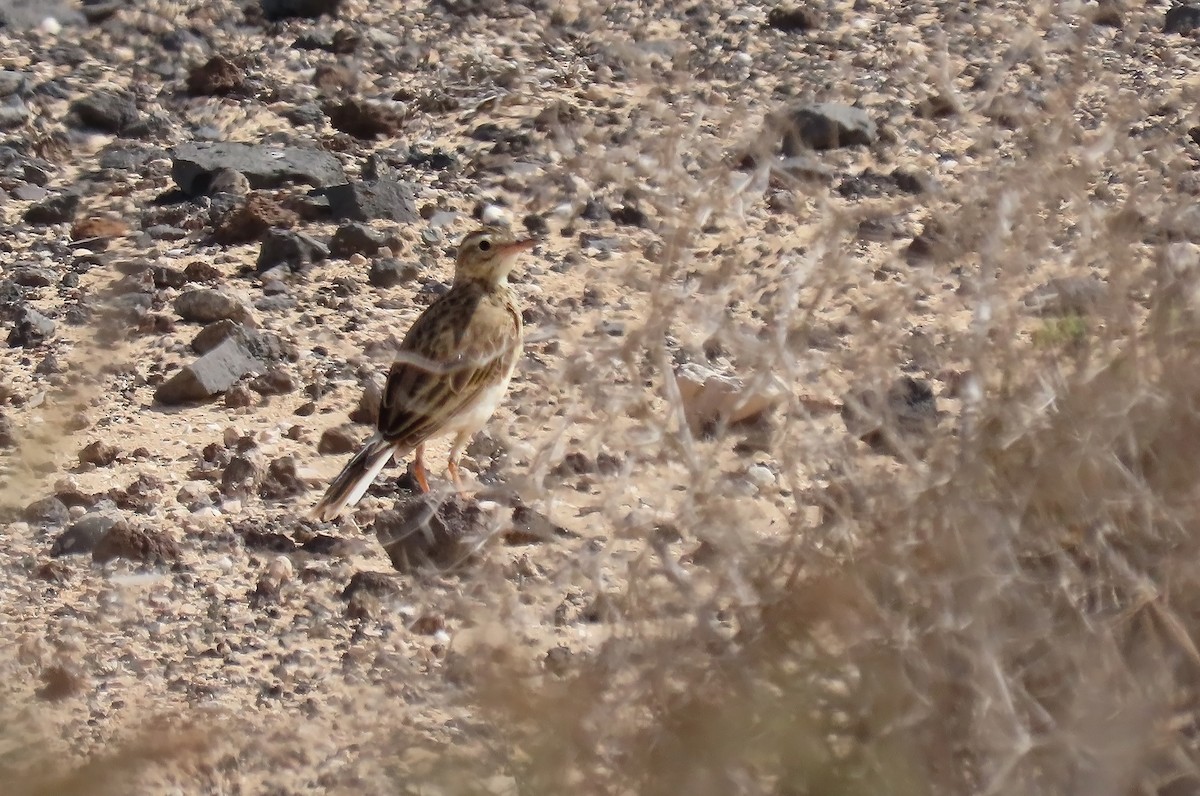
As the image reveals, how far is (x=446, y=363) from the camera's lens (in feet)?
19.2

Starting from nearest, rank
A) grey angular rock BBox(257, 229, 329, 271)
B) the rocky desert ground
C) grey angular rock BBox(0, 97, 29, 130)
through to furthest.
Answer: the rocky desert ground
grey angular rock BBox(257, 229, 329, 271)
grey angular rock BBox(0, 97, 29, 130)

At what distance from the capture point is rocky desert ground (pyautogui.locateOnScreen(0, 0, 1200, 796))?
11.6 feet

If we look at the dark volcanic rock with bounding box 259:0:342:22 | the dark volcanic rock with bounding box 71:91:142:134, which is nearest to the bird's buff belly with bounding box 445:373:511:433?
the dark volcanic rock with bounding box 71:91:142:134

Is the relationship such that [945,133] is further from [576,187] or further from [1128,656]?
[1128,656]

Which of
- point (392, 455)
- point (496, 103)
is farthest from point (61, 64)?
point (392, 455)

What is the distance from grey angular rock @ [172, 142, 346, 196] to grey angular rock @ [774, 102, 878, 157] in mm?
2189

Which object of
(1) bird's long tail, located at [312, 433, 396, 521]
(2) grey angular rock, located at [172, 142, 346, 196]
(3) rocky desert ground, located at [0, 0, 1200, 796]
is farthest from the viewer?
(2) grey angular rock, located at [172, 142, 346, 196]

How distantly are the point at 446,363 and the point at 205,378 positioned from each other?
1.03 m

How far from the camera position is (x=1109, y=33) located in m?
9.10

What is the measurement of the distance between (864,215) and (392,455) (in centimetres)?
233

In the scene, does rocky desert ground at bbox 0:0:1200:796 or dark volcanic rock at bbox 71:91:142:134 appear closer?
rocky desert ground at bbox 0:0:1200:796

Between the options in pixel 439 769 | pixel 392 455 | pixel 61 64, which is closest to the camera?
pixel 439 769

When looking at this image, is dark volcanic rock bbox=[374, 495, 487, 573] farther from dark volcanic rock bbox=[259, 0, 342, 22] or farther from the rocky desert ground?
dark volcanic rock bbox=[259, 0, 342, 22]

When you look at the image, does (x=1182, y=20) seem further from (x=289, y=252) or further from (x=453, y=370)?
(x=453, y=370)
